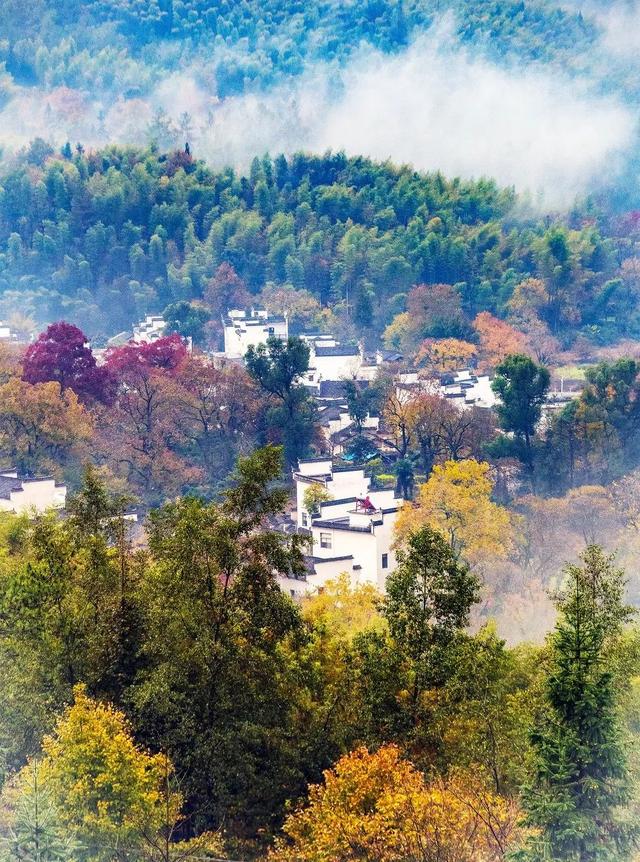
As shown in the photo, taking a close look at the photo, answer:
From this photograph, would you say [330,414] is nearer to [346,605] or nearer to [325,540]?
[325,540]

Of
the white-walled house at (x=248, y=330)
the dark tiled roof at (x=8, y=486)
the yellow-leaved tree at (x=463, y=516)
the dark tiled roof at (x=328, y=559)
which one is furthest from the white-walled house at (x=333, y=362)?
the dark tiled roof at (x=328, y=559)

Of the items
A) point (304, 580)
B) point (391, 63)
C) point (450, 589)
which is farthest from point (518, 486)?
point (391, 63)

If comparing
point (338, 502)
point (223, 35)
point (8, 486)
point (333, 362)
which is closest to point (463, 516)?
point (338, 502)

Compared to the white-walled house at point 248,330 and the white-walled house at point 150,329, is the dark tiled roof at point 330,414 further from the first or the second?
the white-walled house at point 150,329

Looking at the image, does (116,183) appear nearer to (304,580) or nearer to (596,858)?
(304,580)

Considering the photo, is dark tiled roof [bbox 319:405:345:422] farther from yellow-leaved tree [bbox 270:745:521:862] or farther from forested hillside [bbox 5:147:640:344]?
yellow-leaved tree [bbox 270:745:521:862]
